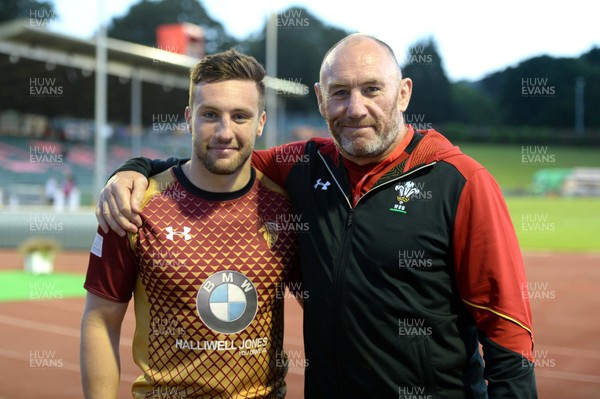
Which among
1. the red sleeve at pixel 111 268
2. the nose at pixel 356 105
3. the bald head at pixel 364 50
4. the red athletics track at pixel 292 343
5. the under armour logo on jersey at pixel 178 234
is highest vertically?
the bald head at pixel 364 50

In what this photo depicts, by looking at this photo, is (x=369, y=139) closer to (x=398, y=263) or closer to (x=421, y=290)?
(x=398, y=263)

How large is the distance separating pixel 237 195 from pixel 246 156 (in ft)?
0.65

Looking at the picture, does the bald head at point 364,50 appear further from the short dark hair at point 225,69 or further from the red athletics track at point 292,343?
the red athletics track at point 292,343

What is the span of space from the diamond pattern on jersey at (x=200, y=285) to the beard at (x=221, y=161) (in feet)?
0.56

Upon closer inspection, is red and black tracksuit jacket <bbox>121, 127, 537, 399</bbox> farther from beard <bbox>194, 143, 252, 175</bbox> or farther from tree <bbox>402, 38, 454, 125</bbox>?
tree <bbox>402, 38, 454, 125</bbox>

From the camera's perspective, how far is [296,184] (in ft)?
10.5

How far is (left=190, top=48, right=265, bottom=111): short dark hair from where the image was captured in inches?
117

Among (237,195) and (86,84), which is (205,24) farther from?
(237,195)

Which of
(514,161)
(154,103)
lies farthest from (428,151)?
(514,161)

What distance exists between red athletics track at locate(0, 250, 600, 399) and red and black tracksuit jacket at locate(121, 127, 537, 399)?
380 cm

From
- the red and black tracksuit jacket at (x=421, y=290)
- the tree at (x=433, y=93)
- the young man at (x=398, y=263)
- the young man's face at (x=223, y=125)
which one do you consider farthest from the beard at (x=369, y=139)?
the tree at (x=433, y=93)

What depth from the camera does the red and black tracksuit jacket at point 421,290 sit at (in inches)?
105

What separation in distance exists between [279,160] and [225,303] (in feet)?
3.10

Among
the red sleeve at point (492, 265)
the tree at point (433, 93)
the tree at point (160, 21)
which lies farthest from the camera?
the tree at point (433, 93)
